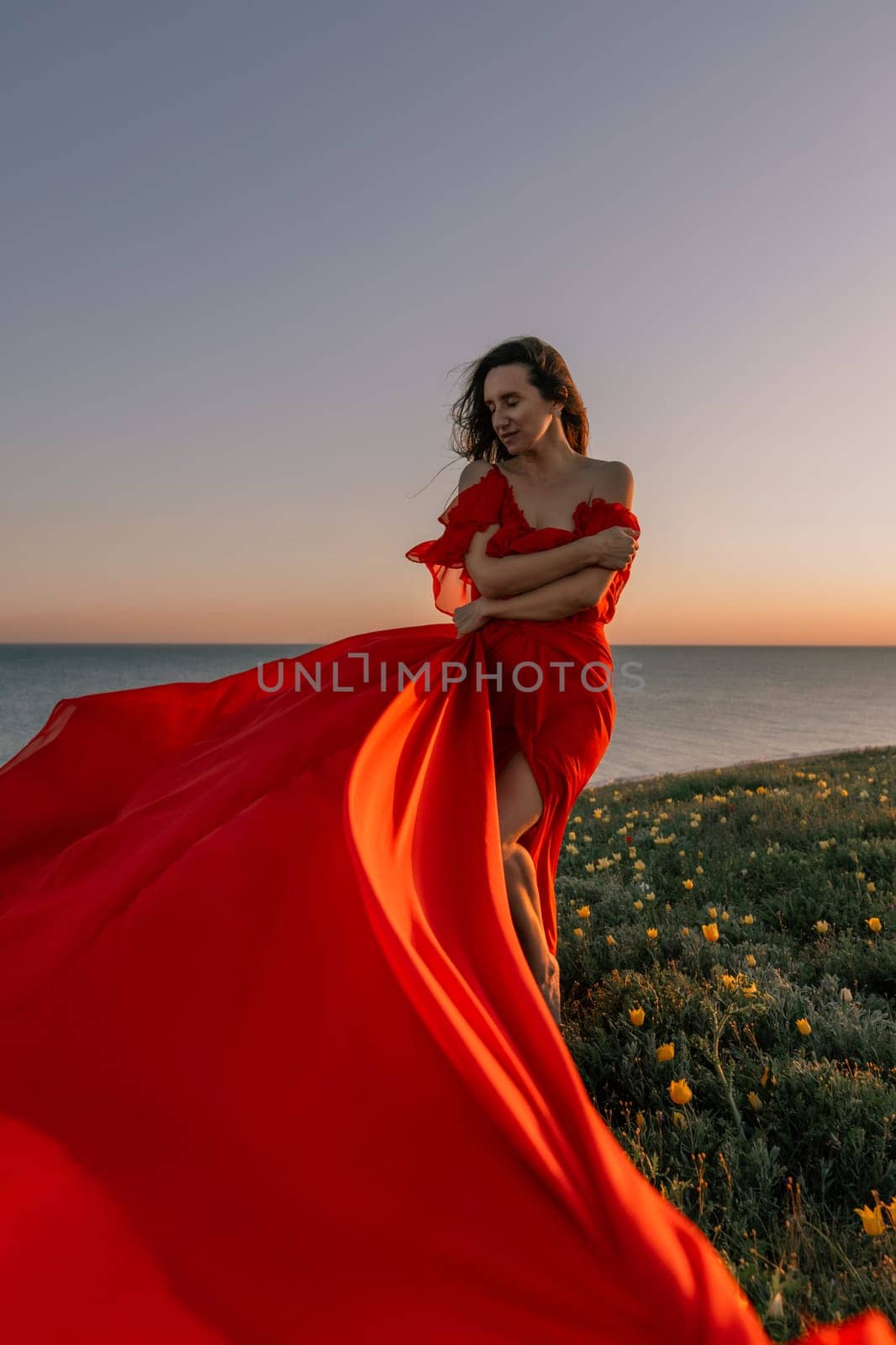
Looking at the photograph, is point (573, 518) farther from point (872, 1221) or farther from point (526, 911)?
point (872, 1221)

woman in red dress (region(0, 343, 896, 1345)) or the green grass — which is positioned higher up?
woman in red dress (region(0, 343, 896, 1345))

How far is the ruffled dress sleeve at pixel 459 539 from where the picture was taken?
4.28 metres

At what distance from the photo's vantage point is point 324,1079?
7.91 ft

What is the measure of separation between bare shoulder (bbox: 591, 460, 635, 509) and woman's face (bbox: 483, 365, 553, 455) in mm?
366

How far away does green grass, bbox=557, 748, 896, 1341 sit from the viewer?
7.84 feet

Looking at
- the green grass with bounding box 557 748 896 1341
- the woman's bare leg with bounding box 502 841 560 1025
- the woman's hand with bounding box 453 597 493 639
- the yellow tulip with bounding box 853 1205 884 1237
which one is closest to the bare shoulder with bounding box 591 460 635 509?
the woman's hand with bounding box 453 597 493 639

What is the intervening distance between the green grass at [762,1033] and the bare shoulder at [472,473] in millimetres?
2707

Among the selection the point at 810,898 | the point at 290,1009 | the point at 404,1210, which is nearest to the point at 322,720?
the point at 290,1009

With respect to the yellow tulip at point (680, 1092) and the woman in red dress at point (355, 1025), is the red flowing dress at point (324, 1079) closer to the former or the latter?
the woman in red dress at point (355, 1025)

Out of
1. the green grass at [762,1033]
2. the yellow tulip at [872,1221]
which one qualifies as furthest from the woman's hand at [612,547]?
the yellow tulip at [872,1221]

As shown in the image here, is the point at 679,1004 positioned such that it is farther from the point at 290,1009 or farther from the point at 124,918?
the point at 124,918

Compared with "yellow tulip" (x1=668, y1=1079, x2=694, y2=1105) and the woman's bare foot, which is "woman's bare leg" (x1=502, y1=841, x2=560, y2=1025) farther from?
"yellow tulip" (x1=668, y1=1079, x2=694, y2=1105)

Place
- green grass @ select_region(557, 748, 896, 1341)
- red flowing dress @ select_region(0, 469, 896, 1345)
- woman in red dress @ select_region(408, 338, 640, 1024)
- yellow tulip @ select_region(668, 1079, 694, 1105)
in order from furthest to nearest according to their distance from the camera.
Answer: woman in red dress @ select_region(408, 338, 640, 1024) → yellow tulip @ select_region(668, 1079, 694, 1105) → green grass @ select_region(557, 748, 896, 1341) → red flowing dress @ select_region(0, 469, 896, 1345)

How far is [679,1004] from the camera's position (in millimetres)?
3861
